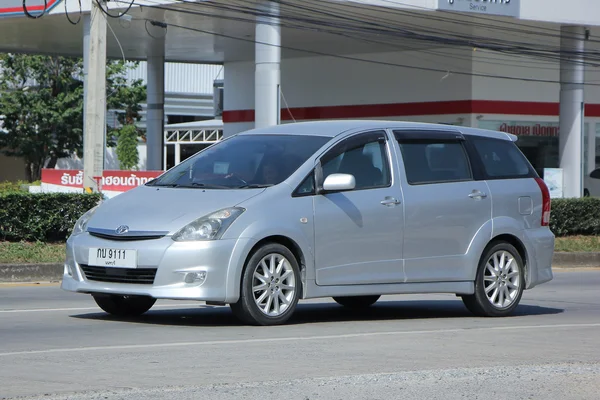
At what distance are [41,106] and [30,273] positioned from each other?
3038 cm

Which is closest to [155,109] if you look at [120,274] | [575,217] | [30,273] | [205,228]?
[575,217]

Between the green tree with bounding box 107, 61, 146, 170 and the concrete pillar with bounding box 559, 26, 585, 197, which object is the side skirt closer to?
the concrete pillar with bounding box 559, 26, 585, 197

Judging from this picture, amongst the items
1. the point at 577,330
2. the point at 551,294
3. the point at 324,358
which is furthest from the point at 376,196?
the point at 551,294

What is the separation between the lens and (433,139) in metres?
10.5

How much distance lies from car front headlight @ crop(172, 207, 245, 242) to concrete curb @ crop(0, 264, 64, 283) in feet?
22.0

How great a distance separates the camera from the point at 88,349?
24.7ft

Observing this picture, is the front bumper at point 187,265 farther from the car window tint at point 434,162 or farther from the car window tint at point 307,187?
the car window tint at point 434,162

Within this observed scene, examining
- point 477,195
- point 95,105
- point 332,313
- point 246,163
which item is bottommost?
point 332,313

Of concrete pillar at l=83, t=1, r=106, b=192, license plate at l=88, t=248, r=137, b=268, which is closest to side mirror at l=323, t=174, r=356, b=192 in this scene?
license plate at l=88, t=248, r=137, b=268

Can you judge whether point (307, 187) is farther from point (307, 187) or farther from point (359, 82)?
point (359, 82)

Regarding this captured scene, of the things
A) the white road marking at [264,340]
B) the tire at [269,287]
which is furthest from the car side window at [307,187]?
the white road marking at [264,340]

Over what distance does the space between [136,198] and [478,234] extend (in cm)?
328

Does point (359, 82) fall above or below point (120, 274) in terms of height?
above

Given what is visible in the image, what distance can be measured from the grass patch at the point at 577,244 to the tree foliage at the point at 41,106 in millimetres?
26405
